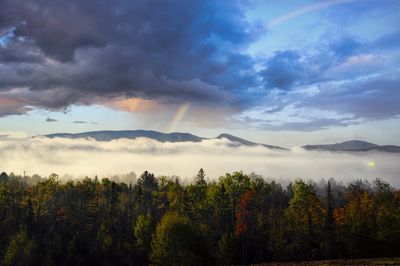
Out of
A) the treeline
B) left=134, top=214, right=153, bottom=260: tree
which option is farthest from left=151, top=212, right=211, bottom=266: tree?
left=134, top=214, right=153, bottom=260: tree

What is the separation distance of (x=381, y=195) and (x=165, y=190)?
75634 mm

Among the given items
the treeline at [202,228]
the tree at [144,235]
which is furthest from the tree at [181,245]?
the tree at [144,235]

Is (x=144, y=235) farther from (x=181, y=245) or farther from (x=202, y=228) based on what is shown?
(x=181, y=245)

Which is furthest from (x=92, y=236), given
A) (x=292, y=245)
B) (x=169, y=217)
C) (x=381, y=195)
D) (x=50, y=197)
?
(x=381, y=195)

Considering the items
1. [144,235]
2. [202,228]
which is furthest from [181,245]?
[144,235]

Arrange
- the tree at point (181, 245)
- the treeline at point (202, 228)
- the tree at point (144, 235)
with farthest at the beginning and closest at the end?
the tree at point (144, 235), the treeline at point (202, 228), the tree at point (181, 245)

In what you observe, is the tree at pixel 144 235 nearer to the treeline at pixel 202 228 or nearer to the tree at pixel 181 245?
the treeline at pixel 202 228

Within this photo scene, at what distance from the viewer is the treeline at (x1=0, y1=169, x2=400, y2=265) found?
3452 inches

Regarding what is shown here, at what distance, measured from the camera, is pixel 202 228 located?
323 ft

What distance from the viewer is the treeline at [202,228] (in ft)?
288

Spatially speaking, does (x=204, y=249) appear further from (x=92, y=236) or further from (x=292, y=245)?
(x=92, y=236)

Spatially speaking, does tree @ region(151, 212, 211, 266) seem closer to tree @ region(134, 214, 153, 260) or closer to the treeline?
the treeline

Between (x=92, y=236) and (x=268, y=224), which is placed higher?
(x=268, y=224)

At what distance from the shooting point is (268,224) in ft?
342
